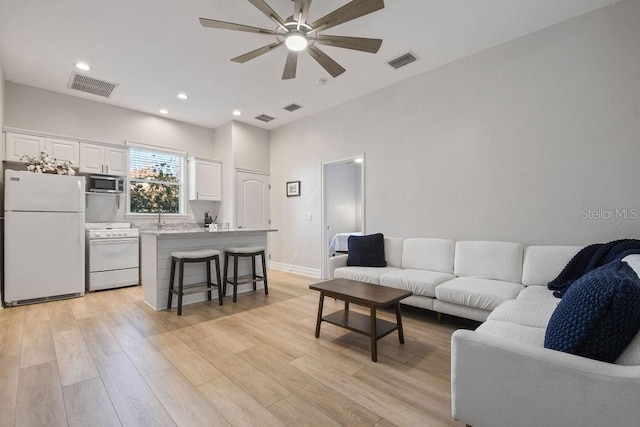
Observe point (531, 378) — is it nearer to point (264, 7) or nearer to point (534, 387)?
point (534, 387)

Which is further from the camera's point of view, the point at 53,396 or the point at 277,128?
the point at 277,128

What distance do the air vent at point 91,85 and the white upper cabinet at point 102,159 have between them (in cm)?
83

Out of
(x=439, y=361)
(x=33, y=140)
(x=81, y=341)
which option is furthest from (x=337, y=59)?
(x=33, y=140)

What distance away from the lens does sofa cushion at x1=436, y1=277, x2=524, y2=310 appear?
2.59 metres

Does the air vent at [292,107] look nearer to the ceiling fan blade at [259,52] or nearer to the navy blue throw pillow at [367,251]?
the ceiling fan blade at [259,52]

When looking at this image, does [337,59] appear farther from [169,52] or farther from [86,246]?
[86,246]

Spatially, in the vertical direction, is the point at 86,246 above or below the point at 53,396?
above

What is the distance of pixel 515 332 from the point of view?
5.66 ft

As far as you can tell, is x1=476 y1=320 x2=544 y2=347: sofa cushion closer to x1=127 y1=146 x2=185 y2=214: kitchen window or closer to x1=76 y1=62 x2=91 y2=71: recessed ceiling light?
x1=76 y1=62 x2=91 y2=71: recessed ceiling light

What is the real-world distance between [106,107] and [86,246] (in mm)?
2418

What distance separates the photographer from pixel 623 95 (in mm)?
2676

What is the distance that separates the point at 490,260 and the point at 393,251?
47.4 inches

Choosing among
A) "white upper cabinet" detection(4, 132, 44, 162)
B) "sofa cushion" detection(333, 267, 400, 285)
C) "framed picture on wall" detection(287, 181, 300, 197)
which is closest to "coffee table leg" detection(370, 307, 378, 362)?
"sofa cushion" detection(333, 267, 400, 285)

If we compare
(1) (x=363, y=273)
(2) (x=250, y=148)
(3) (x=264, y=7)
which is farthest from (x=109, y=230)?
(3) (x=264, y=7)
